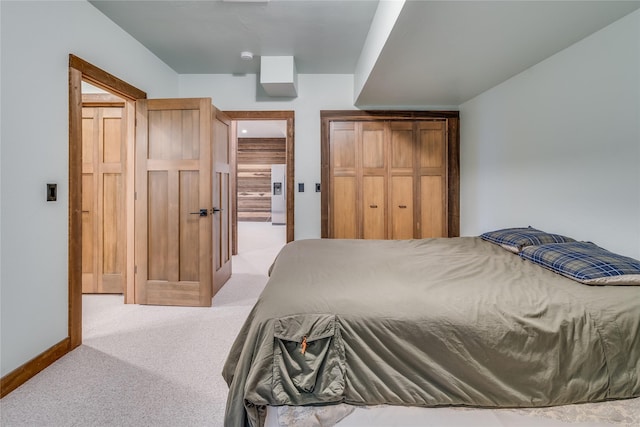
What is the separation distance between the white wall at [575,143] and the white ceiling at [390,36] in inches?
6.4

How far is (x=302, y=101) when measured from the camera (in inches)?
170

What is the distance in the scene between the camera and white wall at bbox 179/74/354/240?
169 inches

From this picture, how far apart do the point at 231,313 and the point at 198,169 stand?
4.78ft

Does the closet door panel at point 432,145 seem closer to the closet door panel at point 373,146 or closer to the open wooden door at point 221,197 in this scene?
the closet door panel at point 373,146

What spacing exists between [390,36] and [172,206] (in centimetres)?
254

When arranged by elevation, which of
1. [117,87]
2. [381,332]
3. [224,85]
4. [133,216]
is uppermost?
[224,85]

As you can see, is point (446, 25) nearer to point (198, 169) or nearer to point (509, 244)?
point (509, 244)

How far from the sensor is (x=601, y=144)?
2223 mm

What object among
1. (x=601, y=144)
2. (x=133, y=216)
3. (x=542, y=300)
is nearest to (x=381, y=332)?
(x=542, y=300)

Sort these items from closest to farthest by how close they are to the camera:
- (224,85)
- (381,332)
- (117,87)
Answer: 1. (381,332)
2. (117,87)
3. (224,85)

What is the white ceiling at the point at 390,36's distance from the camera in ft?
6.63

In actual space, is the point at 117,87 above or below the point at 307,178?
above

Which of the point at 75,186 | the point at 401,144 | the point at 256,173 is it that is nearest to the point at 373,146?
the point at 401,144

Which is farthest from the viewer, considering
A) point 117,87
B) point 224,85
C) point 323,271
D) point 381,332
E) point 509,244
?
point 224,85
